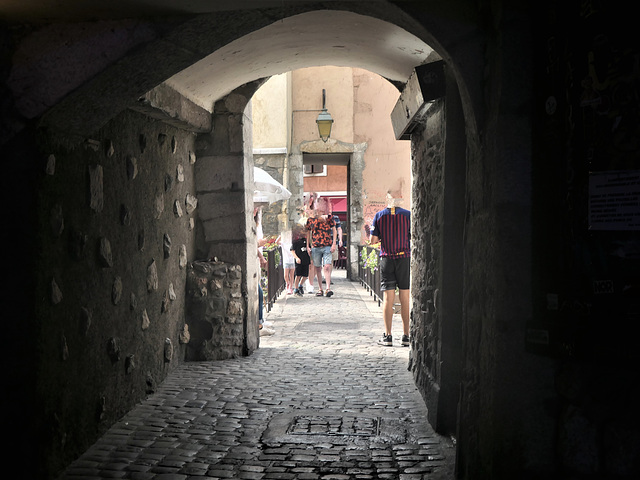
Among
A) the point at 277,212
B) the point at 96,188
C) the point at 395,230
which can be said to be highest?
the point at 277,212

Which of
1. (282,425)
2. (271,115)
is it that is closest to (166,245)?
(282,425)

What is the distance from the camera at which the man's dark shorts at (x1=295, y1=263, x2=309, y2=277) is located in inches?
500

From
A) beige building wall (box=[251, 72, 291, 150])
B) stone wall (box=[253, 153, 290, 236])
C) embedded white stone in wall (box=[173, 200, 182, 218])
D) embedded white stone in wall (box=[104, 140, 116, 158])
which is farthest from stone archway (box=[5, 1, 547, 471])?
beige building wall (box=[251, 72, 291, 150])

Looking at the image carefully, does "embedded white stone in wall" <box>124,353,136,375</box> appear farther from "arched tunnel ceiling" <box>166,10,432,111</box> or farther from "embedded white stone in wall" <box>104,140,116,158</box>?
"arched tunnel ceiling" <box>166,10,432,111</box>

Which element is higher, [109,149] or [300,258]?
[109,149]

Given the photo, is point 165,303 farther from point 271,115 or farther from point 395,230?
point 271,115

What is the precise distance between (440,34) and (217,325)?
4153 mm

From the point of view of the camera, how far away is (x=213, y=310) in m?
A: 6.41

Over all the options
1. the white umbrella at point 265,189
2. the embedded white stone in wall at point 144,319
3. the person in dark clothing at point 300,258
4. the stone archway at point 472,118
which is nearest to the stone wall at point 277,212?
the person in dark clothing at point 300,258

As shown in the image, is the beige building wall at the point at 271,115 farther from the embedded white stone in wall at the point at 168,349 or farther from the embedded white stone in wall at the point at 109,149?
the embedded white stone in wall at the point at 109,149

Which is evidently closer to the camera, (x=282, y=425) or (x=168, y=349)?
(x=282, y=425)

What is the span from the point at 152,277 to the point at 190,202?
1375 millimetres

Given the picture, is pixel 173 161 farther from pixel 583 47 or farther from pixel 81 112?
pixel 583 47

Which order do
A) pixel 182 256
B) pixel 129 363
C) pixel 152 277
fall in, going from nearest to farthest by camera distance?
pixel 129 363, pixel 152 277, pixel 182 256
